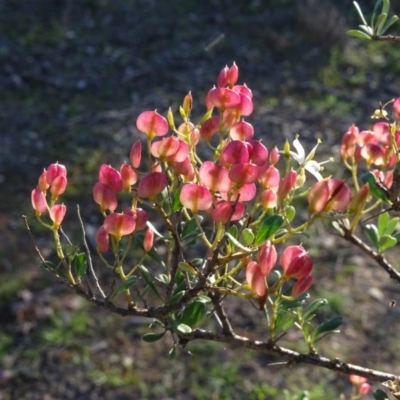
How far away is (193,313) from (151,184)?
167 mm

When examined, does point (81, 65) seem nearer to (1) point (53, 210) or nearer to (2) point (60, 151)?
(2) point (60, 151)

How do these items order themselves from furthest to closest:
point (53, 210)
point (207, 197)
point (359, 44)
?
1. point (359, 44)
2. point (53, 210)
3. point (207, 197)

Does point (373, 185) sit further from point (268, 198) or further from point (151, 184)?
point (151, 184)

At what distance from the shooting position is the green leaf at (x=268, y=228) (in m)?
0.65

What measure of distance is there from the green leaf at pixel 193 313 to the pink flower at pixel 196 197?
16cm

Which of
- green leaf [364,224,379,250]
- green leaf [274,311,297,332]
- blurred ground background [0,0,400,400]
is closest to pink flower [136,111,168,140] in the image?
green leaf [274,311,297,332]

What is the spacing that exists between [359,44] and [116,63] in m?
1.61

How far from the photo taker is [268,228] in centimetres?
65

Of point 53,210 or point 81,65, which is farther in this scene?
point 81,65

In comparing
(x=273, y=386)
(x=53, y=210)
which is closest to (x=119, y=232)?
(x=53, y=210)

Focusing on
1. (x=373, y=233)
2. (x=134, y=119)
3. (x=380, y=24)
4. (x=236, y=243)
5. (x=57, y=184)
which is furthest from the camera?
(x=134, y=119)

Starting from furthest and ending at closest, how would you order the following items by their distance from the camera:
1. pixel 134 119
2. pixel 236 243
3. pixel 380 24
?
pixel 134 119
pixel 380 24
pixel 236 243

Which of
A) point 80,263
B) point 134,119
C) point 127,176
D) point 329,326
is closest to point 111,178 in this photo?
point 127,176

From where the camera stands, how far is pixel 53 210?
705 mm
